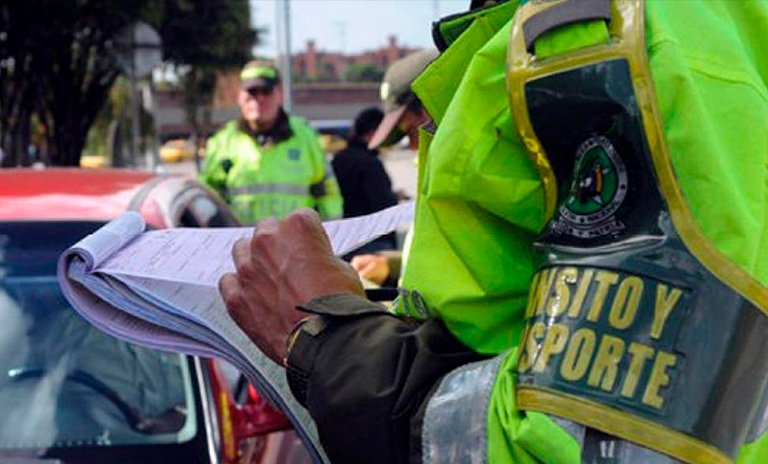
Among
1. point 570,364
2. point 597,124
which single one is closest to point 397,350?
point 570,364

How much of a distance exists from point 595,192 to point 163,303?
2.05 feet

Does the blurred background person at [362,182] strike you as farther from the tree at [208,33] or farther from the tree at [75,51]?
the tree at [208,33]

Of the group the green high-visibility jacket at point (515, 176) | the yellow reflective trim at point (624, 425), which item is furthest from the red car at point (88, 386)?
the yellow reflective trim at point (624, 425)

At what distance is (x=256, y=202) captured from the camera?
7266 mm

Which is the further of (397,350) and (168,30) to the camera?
(168,30)

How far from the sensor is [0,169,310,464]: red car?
2766 mm

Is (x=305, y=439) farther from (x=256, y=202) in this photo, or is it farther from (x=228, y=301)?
(x=256, y=202)

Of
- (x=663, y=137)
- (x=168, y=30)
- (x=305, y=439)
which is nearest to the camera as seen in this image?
(x=663, y=137)

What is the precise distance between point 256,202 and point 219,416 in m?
4.42

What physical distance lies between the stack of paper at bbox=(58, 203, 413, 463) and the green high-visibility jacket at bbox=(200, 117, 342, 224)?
17.8 feet

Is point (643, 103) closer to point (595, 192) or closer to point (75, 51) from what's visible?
point (595, 192)

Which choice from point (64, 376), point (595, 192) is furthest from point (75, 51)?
point (595, 192)

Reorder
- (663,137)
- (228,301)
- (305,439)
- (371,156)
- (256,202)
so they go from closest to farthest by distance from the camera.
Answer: (663,137)
(228,301)
(305,439)
(256,202)
(371,156)

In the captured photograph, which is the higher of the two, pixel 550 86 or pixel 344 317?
pixel 550 86
